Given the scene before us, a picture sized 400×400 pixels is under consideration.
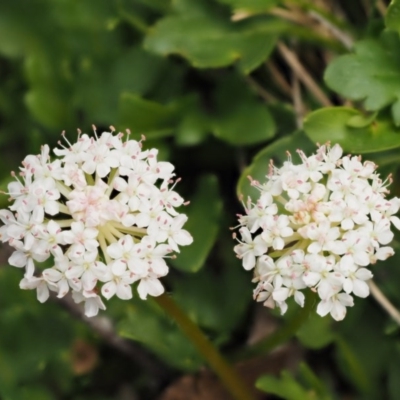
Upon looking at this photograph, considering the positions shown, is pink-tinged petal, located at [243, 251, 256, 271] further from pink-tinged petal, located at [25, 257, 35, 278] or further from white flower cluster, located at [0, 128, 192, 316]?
pink-tinged petal, located at [25, 257, 35, 278]

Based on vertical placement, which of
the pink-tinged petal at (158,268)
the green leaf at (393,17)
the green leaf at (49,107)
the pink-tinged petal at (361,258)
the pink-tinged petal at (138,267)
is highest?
the green leaf at (49,107)

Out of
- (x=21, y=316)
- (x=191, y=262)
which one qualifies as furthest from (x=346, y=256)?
(x=21, y=316)

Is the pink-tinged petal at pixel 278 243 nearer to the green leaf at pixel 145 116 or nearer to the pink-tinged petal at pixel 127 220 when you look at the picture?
the pink-tinged petal at pixel 127 220

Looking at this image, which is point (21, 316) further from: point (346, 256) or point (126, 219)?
point (346, 256)

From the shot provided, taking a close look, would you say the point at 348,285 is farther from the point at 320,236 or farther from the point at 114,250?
the point at 114,250

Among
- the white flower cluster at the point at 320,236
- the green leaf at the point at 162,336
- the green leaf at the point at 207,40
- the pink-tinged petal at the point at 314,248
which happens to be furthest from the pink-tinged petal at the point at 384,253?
the green leaf at the point at 207,40

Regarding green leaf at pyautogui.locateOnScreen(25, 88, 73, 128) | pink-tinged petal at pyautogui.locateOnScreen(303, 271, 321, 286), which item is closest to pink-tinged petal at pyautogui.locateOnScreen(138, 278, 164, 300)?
pink-tinged petal at pyautogui.locateOnScreen(303, 271, 321, 286)

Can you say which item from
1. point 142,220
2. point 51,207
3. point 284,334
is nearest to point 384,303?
point 284,334
